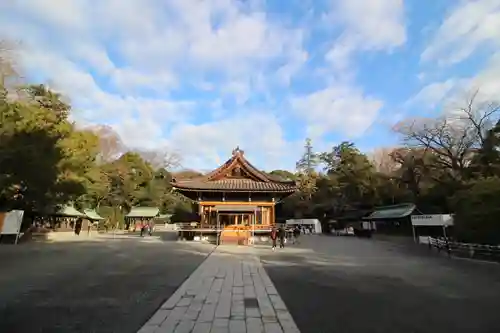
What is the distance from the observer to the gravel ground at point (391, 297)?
644cm

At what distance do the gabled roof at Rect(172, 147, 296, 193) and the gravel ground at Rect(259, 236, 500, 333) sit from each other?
1896 cm

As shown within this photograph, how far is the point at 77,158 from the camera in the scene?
35250 mm

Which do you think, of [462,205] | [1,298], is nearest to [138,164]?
[462,205]

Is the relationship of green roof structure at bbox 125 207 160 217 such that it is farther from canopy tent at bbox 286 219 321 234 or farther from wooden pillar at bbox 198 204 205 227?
wooden pillar at bbox 198 204 205 227

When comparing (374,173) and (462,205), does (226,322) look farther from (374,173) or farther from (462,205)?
(374,173)

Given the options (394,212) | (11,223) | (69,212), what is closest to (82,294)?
(11,223)

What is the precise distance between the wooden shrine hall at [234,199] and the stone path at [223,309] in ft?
68.7

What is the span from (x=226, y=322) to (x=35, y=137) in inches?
911

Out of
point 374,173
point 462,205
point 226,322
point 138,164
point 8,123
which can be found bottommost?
point 226,322

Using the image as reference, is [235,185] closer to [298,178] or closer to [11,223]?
[11,223]

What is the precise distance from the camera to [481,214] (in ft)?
60.2

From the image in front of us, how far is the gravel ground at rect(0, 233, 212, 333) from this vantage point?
249 inches

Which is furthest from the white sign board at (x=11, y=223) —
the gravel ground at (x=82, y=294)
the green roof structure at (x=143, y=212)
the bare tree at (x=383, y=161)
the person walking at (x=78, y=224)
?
the bare tree at (x=383, y=161)

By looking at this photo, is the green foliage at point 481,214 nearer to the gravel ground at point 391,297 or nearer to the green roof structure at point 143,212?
the gravel ground at point 391,297
